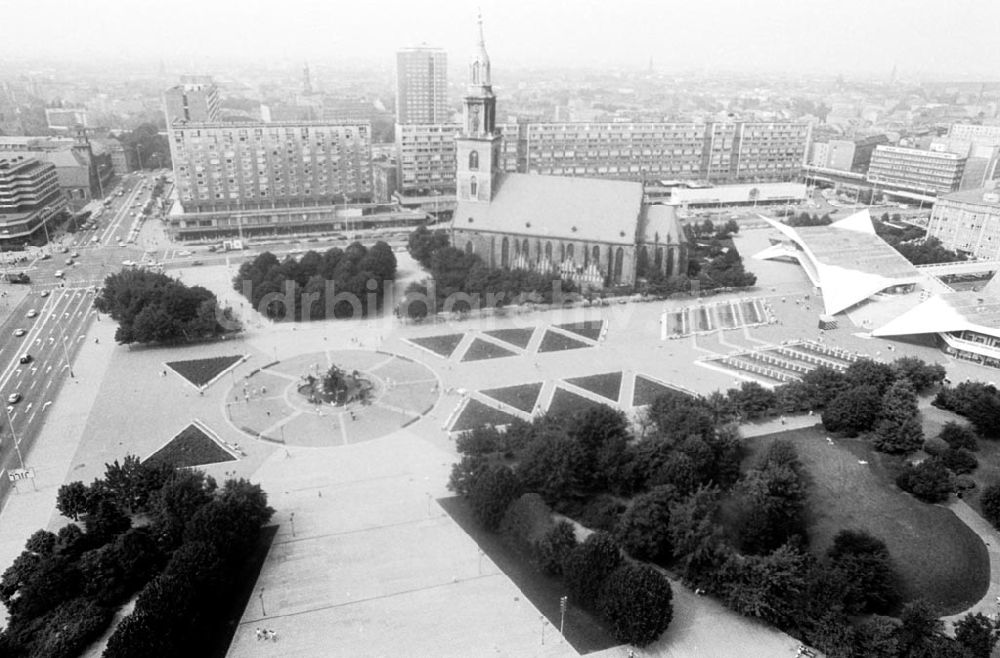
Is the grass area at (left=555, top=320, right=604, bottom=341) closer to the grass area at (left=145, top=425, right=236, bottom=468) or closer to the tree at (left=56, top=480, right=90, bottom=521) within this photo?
the grass area at (left=145, top=425, right=236, bottom=468)

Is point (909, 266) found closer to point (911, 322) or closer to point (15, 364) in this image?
point (911, 322)

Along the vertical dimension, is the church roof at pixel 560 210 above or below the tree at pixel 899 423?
above

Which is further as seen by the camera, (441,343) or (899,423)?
(441,343)

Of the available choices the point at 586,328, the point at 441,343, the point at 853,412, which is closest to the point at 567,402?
the point at 441,343

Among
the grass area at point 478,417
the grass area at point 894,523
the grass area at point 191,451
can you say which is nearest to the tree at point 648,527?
the grass area at point 894,523

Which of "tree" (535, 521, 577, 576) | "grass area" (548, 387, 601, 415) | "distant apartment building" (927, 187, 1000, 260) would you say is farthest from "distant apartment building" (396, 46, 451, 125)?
"tree" (535, 521, 577, 576)

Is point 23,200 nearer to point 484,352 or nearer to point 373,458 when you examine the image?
point 484,352

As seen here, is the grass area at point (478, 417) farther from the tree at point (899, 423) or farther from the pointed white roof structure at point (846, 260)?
the pointed white roof structure at point (846, 260)
